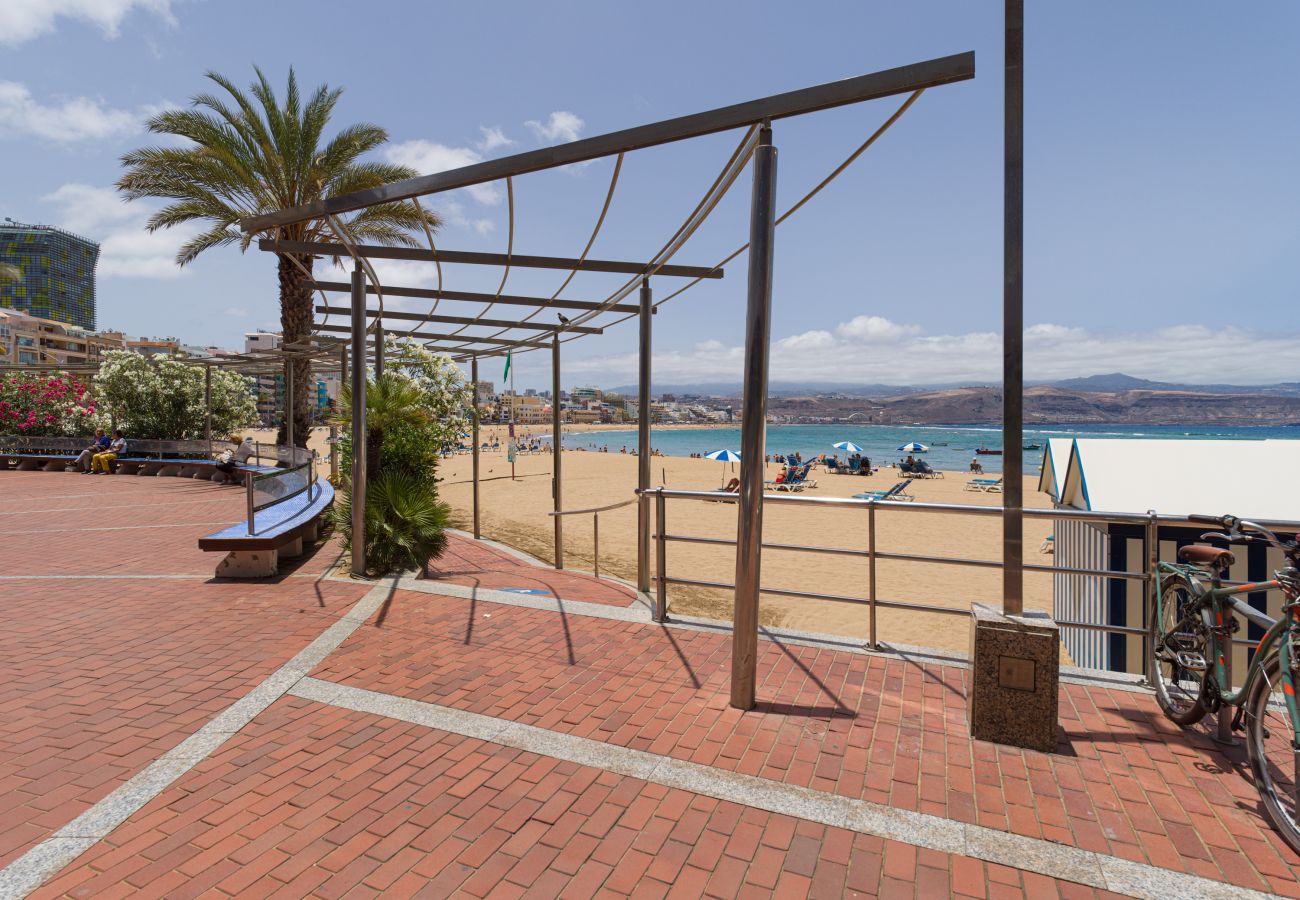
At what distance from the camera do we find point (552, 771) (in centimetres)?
318

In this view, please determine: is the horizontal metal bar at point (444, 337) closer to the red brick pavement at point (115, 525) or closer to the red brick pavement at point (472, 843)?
the red brick pavement at point (115, 525)

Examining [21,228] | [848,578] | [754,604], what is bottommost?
[848,578]

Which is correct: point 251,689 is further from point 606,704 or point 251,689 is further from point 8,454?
point 8,454

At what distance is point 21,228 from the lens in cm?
12888

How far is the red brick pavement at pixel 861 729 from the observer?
273 cm

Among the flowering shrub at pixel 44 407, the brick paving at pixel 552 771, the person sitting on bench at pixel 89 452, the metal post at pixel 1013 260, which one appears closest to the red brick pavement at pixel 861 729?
the brick paving at pixel 552 771

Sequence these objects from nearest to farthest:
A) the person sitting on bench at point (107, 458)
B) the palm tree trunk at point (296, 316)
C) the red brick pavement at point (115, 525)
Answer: the red brick pavement at point (115, 525) → the palm tree trunk at point (296, 316) → the person sitting on bench at point (107, 458)

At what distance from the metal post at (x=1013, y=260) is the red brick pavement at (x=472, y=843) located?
1.71 meters

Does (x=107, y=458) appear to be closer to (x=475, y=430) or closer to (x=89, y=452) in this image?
(x=89, y=452)

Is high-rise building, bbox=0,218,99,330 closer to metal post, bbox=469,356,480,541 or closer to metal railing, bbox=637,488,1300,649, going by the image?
metal post, bbox=469,356,480,541

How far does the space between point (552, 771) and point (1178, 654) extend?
350cm

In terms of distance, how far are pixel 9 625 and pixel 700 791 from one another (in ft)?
→ 20.3

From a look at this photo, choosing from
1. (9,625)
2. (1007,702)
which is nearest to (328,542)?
(9,625)

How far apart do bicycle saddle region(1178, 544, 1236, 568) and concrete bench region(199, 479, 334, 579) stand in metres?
7.81
